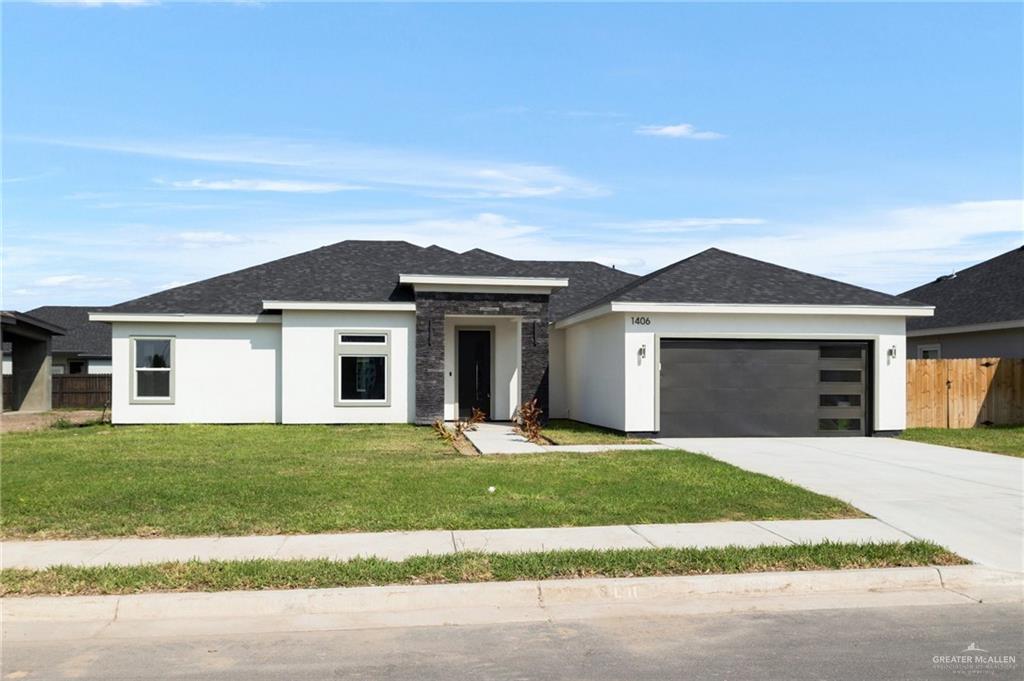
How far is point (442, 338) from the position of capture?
21719mm

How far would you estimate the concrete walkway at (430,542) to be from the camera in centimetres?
788

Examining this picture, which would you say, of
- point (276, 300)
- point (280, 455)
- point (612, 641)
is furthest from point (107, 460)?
point (612, 641)

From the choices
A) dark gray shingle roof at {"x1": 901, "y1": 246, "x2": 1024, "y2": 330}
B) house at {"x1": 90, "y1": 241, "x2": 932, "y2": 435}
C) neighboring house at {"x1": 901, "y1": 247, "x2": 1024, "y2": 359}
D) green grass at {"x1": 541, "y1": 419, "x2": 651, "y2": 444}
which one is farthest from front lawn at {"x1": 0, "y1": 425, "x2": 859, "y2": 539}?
dark gray shingle roof at {"x1": 901, "y1": 246, "x2": 1024, "y2": 330}

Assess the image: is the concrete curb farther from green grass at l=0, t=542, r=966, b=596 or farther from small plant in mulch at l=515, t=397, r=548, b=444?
small plant in mulch at l=515, t=397, r=548, b=444

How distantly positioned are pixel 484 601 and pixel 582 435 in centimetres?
1222

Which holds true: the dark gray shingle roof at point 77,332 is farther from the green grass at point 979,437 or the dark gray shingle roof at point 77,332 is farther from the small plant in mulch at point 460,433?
the green grass at point 979,437

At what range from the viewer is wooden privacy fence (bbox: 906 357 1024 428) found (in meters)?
22.2

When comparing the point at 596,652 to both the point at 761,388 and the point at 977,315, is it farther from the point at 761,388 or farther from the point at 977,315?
the point at 977,315

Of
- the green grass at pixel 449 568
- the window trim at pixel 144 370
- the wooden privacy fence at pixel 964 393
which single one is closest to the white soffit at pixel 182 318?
the window trim at pixel 144 370

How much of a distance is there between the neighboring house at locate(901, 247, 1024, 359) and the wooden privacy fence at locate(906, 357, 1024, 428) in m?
1.40

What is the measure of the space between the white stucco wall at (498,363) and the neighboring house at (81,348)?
2681cm

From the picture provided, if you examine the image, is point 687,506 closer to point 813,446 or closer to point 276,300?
point 813,446

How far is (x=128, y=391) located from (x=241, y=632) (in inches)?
687

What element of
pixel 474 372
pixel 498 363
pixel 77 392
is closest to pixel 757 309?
pixel 498 363
